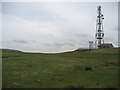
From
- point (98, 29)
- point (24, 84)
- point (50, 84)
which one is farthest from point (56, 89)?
point (98, 29)

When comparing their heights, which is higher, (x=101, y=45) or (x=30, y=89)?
(x=101, y=45)

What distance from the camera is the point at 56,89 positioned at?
15.0 metres

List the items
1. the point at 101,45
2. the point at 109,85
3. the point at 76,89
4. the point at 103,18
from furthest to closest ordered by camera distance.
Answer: the point at 101,45
the point at 103,18
the point at 109,85
the point at 76,89

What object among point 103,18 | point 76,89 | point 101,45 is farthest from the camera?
point 101,45

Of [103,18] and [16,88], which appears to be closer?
[16,88]

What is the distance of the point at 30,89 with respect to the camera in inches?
592

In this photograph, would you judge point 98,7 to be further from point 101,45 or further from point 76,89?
point 76,89

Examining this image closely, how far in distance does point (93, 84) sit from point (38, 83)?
22.9ft

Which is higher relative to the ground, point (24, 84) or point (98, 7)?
point (98, 7)

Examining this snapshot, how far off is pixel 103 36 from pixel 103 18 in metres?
9.68

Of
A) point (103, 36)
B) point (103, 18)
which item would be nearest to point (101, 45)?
point (103, 36)

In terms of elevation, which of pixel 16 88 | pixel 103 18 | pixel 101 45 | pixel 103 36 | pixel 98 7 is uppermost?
pixel 98 7

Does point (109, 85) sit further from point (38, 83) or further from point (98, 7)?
point (98, 7)

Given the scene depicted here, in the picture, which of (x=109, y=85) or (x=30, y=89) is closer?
(x=30, y=89)
